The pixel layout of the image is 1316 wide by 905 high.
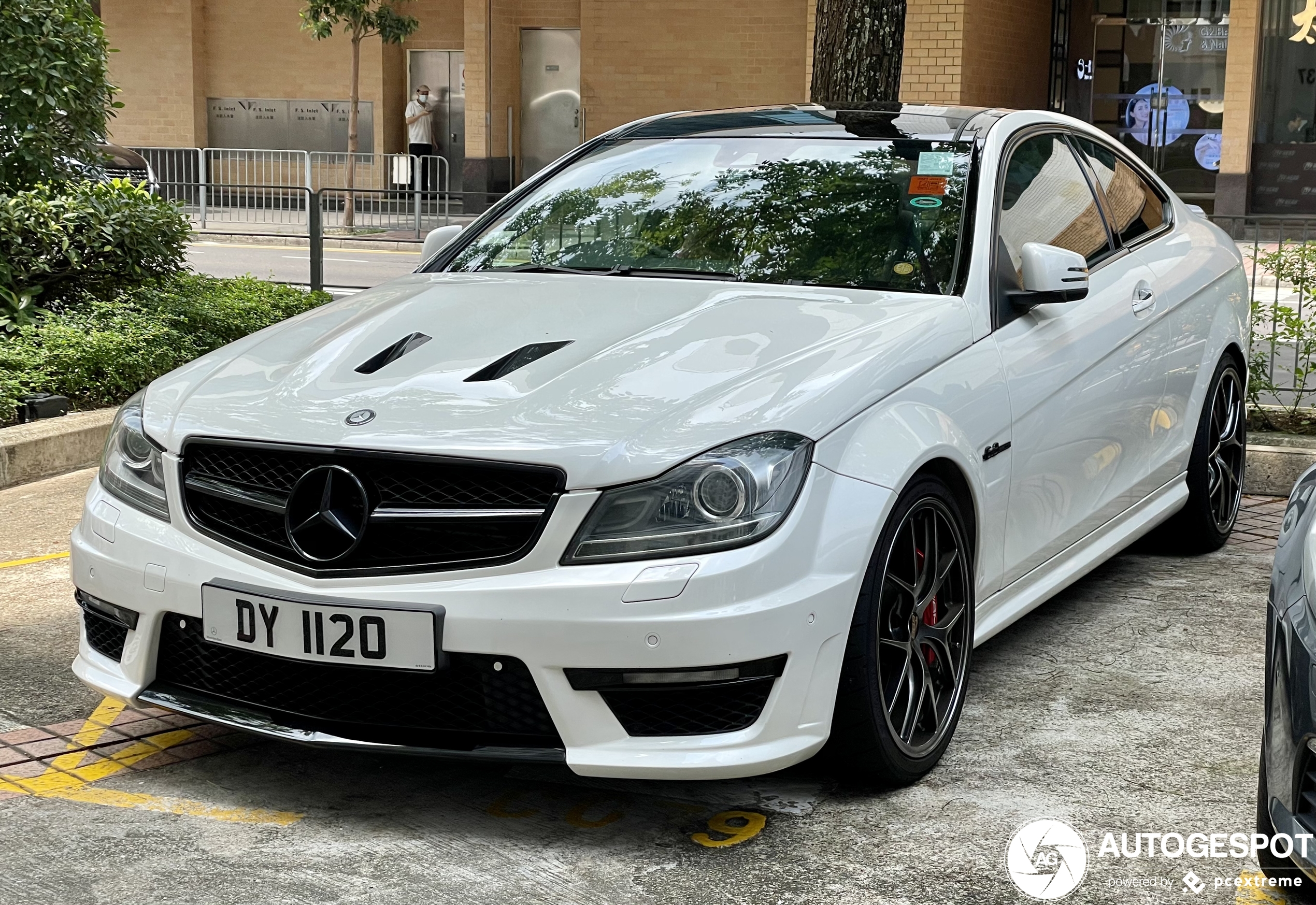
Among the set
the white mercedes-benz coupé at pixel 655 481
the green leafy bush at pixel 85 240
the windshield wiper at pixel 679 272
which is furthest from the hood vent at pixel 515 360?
the green leafy bush at pixel 85 240

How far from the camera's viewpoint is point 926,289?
403 cm

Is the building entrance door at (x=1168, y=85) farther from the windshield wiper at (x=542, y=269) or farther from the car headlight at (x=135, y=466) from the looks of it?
the car headlight at (x=135, y=466)

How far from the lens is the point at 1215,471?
18.8ft

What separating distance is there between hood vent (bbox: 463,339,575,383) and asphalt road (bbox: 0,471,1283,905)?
3.05 ft

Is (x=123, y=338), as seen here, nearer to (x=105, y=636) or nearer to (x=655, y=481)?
(x=105, y=636)

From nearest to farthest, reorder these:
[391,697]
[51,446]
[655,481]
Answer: [655,481] < [391,697] < [51,446]

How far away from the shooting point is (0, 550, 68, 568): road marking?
18.4 feet

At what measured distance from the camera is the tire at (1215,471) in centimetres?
555

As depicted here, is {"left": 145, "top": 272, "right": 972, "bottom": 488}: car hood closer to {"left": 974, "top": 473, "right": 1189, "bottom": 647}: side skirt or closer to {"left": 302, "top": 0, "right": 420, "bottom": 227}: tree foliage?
{"left": 974, "top": 473, "right": 1189, "bottom": 647}: side skirt

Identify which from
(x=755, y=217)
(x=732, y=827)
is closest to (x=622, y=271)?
(x=755, y=217)

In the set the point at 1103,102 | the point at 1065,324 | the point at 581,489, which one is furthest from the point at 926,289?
the point at 1103,102

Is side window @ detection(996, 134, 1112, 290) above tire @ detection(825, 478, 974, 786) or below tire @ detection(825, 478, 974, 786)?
above

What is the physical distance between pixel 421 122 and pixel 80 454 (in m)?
20.5

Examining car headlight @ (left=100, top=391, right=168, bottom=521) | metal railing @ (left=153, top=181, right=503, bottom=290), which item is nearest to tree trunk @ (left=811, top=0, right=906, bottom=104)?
car headlight @ (left=100, top=391, right=168, bottom=521)
